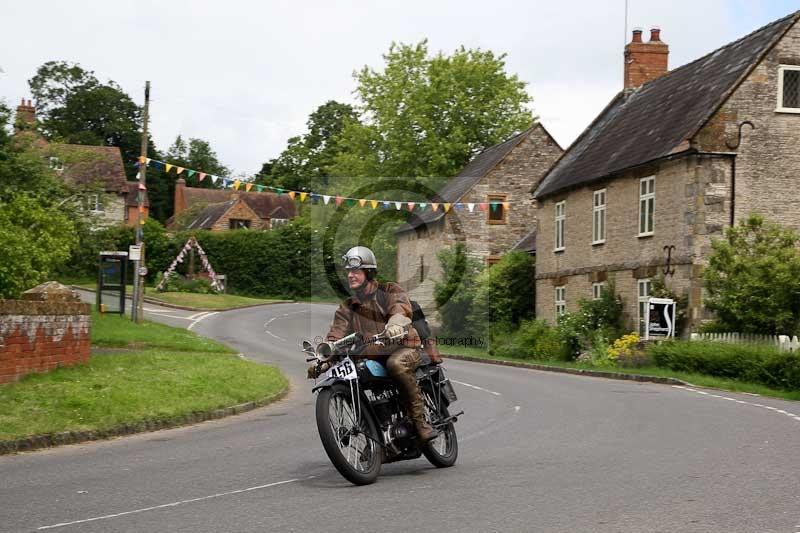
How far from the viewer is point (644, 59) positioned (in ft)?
137

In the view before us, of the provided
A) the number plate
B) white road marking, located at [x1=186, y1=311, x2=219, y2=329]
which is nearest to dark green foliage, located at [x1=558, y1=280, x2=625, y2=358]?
white road marking, located at [x1=186, y1=311, x2=219, y2=329]

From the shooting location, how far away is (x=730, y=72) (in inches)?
1253

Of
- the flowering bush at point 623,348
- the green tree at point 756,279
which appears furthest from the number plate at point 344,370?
the flowering bush at point 623,348

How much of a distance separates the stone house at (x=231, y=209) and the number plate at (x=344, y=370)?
86215 millimetres

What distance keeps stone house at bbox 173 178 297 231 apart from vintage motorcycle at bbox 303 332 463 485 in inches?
3381

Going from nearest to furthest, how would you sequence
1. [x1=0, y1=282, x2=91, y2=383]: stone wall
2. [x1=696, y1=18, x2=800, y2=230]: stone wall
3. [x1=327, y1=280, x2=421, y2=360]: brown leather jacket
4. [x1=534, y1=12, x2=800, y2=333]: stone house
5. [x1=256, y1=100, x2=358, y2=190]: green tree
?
[x1=327, y1=280, x2=421, y2=360]: brown leather jacket, [x1=0, y1=282, x2=91, y2=383]: stone wall, [x1=534, y1=12, x2=800, y2=333]: stone house, [x1=696, y1=18, x2=800, y2=230]: stone wall, [x1=256, y1=100, x2=358, y2=190]: green tree

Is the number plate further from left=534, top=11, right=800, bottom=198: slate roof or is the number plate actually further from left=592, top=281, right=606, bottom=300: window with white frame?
left=592, top=281, right=606, bottom=300: window with white frame

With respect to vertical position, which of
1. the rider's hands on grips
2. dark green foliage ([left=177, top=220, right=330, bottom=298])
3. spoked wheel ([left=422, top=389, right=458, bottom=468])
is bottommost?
spoked wheel ([left=422, top=389, right=458, bottom=468])

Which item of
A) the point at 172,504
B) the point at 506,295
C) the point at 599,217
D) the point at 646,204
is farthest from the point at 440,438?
the point at 506,295

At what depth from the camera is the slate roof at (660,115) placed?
3100 centimetres

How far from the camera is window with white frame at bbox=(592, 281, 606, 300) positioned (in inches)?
1396

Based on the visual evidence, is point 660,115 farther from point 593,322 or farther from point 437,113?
point 437,113

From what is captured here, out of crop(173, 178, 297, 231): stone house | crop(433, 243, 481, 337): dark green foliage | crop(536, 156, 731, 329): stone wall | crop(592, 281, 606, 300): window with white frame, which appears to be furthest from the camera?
crop(173, 178, 297, 231): stone house

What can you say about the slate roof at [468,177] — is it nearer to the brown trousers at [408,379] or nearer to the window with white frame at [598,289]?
the window with white frame at [598,289]
